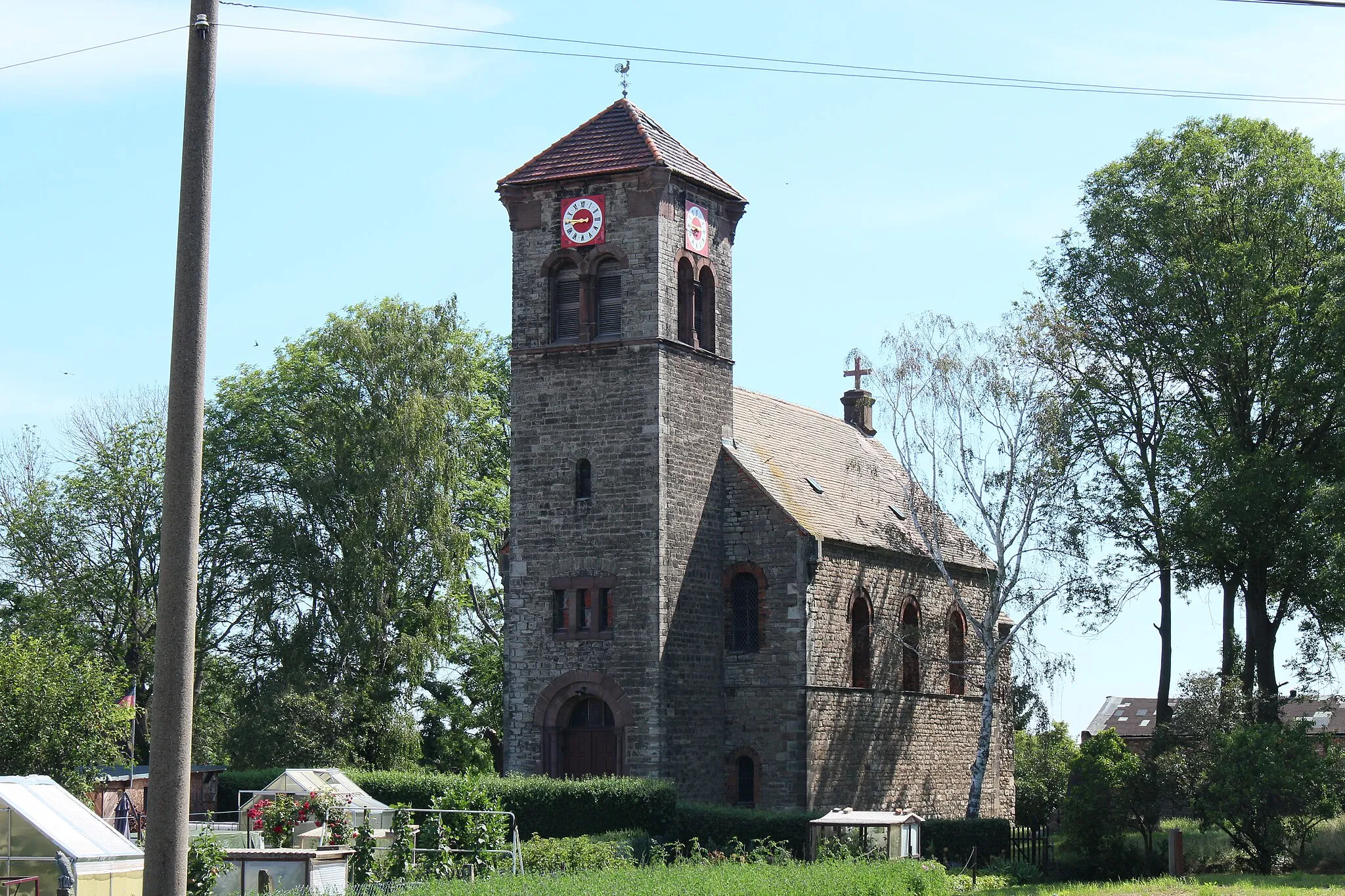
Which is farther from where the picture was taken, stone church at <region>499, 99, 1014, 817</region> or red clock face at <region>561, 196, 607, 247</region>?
red clock face at <region>561, 196, 607, 247</region>

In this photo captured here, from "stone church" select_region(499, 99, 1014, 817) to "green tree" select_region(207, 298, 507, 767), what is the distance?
12396mm

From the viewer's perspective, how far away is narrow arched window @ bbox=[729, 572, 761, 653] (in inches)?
1473

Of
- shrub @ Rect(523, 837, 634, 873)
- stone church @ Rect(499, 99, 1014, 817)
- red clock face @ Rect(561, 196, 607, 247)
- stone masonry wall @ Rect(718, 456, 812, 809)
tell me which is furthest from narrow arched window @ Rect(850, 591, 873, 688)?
shrub @ Rect(523, 837, 634, 873)

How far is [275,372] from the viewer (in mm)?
56000

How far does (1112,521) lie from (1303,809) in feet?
35.8

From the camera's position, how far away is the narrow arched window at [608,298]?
36844mm

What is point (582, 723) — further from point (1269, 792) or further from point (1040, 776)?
point (1040, 776)

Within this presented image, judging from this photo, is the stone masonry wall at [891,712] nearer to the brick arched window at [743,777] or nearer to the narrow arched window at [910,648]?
the narrow arched window at [910,648]

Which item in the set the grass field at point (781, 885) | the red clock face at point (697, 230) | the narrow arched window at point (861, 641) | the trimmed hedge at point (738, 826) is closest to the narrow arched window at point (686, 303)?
the red clock face at point (697, 230)

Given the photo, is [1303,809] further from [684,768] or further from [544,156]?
[544,156]

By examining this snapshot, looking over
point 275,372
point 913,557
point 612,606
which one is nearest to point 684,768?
point 612,606

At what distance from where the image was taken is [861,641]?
3975cm

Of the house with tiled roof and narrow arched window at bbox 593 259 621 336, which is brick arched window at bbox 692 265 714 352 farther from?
the house with tiled roof

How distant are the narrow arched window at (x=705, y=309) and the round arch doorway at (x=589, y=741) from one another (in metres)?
9.08
